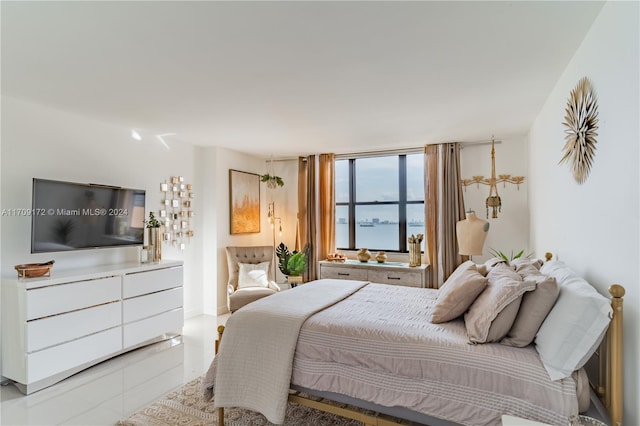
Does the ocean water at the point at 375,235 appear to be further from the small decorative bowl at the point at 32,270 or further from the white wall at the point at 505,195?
the small decorative bowl at the point at 32,270

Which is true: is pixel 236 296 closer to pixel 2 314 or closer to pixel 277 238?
pixel 277 238

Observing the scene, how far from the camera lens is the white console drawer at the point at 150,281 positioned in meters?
3.34

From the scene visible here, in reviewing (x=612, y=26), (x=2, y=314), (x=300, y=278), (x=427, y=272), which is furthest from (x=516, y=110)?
(x=2, y=314)

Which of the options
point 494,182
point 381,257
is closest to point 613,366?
point 494,182

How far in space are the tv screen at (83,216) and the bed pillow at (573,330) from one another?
12.5 feet

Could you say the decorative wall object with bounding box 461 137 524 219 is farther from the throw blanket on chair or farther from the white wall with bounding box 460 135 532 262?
the throw blanket on chair

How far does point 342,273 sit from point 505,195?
245cm

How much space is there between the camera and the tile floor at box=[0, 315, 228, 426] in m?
2.34

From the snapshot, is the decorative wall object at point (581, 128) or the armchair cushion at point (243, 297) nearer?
the decorative wall object at point (581, 128)

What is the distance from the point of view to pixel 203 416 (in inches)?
92.3

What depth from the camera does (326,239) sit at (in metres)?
5.29

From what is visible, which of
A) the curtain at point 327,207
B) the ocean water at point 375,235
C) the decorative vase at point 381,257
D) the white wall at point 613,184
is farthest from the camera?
the curtain at point 327,207

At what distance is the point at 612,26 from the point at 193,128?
11.8 feet

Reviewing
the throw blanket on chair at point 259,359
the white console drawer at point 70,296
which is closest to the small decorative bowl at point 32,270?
the white console drawer at point 70,296
